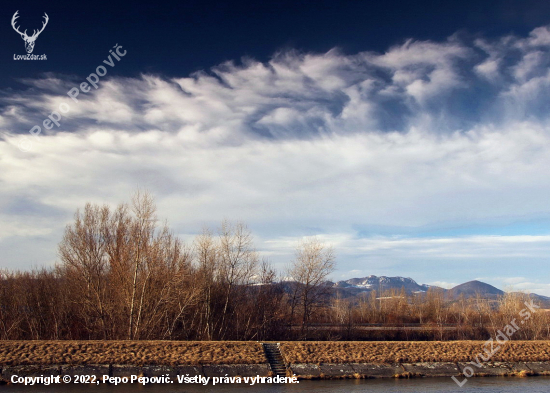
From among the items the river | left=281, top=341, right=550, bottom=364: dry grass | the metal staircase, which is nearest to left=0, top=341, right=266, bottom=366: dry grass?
the metal staircase

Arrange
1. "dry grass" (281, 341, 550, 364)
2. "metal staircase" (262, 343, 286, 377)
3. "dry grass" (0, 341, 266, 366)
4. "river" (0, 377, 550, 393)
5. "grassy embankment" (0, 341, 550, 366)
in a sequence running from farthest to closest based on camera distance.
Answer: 1. "dry grass" (281, 341, 550, 364)
2. "metal staircase" (262, 343, 286, 377)
3. "grassy embankment" (0, 341, 550, 366)
4. "dry grass" (0, 341, 266, 366)
5. "river" (0, 377, 550, 393)

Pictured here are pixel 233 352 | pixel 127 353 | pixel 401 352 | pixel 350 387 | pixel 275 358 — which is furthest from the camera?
pixel 401 352

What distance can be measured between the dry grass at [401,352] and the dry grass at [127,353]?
3400 millimetres

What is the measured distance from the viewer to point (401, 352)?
32.3 m

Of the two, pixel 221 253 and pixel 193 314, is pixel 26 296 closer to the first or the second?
pixel 193 314

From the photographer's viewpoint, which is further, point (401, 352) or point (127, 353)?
point (401, 352)

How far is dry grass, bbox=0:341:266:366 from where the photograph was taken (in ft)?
84.2

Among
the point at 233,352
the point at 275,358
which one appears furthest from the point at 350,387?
the point at 233,352

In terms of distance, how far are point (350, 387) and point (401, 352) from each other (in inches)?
345

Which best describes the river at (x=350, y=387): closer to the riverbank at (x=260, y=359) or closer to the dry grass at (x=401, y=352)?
the riverbank at (x=260, y=359)

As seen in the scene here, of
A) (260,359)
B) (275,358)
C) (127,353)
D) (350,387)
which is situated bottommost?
(350,387)

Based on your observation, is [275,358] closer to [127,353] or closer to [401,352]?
[401,352]

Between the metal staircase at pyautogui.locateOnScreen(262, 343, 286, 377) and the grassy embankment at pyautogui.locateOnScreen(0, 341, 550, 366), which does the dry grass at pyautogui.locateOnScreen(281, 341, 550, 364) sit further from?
the metal staircase at pyautogui.locateOnScreen(262, 343, 286, 377)

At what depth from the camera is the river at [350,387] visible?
74.8 ft
